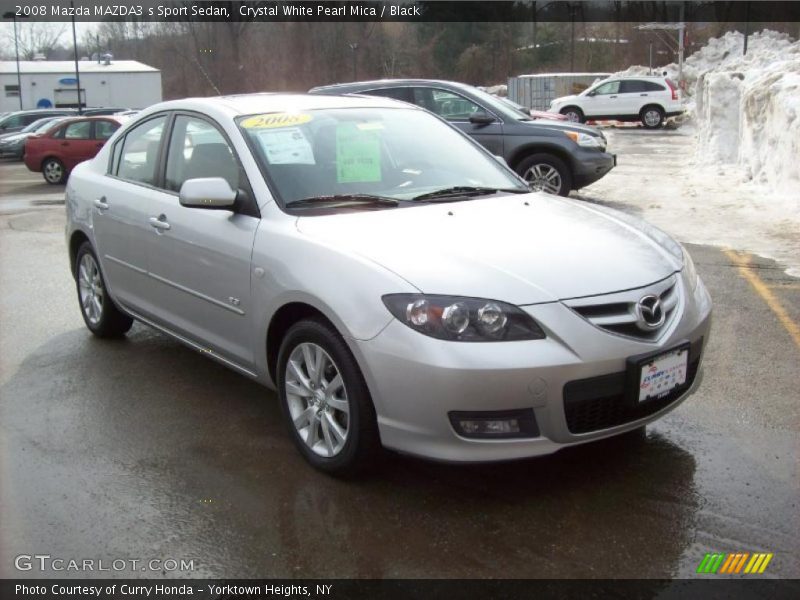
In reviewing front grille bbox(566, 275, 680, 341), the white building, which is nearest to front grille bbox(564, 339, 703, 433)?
front grille bbox(566, 275, 680, 341)

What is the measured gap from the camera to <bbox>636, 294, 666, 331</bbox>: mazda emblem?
3.36 meters

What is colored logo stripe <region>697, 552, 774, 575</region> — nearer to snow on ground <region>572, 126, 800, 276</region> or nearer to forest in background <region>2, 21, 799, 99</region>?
snow on ground <region>572, 126, 800, 276</region>

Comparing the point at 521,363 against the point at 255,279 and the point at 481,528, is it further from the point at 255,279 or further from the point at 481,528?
the point at 255,279

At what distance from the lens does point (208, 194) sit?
4035 mm

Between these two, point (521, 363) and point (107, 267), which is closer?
point (521, 363)

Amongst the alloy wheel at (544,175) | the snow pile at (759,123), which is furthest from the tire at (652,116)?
the alloy wheel at (544,175)

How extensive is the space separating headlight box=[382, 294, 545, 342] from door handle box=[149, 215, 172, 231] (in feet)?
6.48

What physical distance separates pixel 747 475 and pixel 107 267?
400cm

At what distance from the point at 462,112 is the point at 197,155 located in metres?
7.15

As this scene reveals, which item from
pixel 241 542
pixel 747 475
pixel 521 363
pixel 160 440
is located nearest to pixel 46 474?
pixel 160 440

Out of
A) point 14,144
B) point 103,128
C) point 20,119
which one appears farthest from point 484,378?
point 20,119

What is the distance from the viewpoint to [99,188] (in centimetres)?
555

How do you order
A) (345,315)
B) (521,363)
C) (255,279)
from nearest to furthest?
(521,363) → (345,315) → (255,279)

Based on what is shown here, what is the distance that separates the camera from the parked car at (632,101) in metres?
30.5
